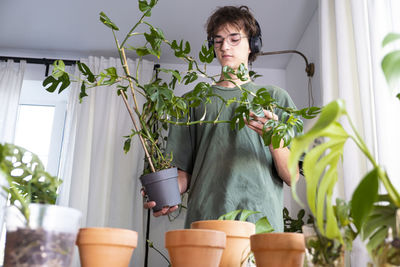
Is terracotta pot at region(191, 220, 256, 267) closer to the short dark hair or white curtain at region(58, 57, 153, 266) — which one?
the short dark hair

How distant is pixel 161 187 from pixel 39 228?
0.74m

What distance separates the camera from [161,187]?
50.4 inches

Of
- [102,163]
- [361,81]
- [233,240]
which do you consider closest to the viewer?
[233,240]

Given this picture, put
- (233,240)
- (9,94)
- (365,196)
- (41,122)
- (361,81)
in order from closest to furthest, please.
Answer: (365,196) < (233,240) < (361,81) < (9,94) < (41,122)

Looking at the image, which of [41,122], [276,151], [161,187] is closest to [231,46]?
[276,151]

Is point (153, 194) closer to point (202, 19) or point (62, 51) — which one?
point (202, 19)

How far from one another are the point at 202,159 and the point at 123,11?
5.85 ft

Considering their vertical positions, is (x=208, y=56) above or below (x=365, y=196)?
above

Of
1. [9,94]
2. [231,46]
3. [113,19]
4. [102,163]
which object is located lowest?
[102,163]

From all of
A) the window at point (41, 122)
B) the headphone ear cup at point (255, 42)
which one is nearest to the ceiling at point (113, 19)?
the window at point (41, 122)

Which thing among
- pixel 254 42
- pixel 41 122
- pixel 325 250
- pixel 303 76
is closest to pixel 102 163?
pixel 41 122

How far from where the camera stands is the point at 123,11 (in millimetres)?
A: 2961

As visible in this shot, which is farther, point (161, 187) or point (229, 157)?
Result: point (229, 157)

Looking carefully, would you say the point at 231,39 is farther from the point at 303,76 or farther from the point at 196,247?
the point at 303,76
